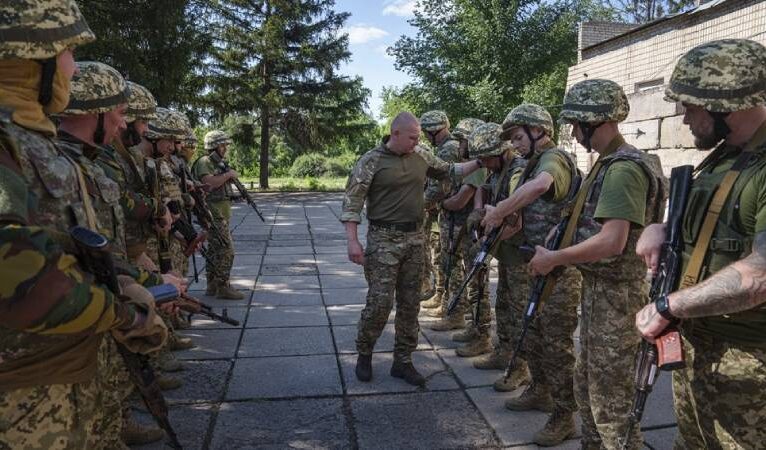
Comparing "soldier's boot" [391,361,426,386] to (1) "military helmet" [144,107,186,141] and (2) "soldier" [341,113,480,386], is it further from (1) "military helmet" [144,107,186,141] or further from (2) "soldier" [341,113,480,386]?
(1) "military helmet" [144,107,186,141]

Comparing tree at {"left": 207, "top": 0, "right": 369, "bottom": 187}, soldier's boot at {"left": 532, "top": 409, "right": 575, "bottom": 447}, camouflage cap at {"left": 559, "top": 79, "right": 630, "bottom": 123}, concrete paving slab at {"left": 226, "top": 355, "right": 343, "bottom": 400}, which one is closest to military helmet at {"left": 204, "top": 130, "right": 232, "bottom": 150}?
concrete paving slab at {"left": 226, "top": 355, "right": 343, "bottom": 400}

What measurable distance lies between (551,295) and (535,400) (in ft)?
2.66

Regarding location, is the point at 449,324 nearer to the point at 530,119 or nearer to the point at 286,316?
the point at 286,316

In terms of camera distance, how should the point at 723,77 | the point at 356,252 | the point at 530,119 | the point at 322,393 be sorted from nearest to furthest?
1. the point at 723,77
2. the point at 530,119
3. the point at 322,393
4. the point at 356,252

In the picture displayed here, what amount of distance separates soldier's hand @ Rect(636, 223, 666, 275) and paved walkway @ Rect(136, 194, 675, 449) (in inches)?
61.1

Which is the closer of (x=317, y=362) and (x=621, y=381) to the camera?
(x=621, y=381)

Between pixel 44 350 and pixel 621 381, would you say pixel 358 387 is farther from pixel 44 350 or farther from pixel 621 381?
pixel 44 350

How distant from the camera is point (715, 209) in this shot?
197 cm

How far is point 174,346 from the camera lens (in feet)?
16.3

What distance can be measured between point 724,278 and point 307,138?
79.6ft

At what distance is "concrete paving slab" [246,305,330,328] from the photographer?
18.5 feet

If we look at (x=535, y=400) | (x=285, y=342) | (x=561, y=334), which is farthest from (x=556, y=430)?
(x=285, y=342)

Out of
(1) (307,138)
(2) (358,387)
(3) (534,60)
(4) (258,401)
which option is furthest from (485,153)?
(3) (534,60)

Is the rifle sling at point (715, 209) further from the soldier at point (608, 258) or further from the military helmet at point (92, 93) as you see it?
the military helmet at point (92, 93)
